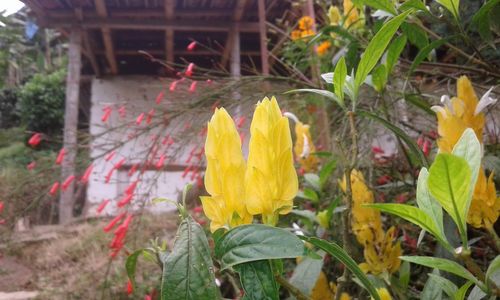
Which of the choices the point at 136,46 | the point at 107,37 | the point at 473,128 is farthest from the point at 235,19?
the point at 473,128

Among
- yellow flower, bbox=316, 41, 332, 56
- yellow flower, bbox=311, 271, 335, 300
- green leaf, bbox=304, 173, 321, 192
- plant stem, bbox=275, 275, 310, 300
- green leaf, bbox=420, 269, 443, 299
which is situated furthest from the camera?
yellow flower, bbox=316, 41, 332, 56

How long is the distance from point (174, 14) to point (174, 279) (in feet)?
15.2

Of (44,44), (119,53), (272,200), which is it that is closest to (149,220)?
(119,53)

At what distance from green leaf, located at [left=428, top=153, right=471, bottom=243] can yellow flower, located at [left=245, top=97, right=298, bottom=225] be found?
151mm

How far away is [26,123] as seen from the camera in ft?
25.7

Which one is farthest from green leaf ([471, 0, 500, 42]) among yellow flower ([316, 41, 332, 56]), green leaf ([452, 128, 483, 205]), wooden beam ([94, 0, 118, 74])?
wooden beam ([94, 0, 118, 74])

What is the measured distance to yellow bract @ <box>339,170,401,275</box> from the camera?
942mm

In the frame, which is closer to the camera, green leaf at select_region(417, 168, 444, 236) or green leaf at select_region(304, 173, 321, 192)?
green leaf at select_region(417, 168, 444, 236)

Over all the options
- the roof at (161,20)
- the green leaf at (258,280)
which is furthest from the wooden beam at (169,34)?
the green leaf at (258,280)

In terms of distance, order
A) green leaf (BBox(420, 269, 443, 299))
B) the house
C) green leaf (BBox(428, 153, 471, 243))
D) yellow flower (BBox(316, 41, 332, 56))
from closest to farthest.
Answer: green leaf (BBox(428, 153, 471, 243))
green leaf (BBox(420, 269, 443, 299))
yellow flower (BBox(316, 41, 332, 56))
the house

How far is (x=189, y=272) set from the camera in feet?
1.56

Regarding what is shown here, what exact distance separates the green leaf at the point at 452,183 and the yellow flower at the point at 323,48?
1.81 m

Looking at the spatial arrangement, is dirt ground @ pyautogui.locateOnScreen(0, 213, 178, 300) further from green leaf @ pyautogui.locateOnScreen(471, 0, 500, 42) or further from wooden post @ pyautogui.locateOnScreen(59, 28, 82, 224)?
green leaf @ pyautogui.locateOnScreen(471, 0, 500, 42)

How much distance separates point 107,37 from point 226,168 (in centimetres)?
509
